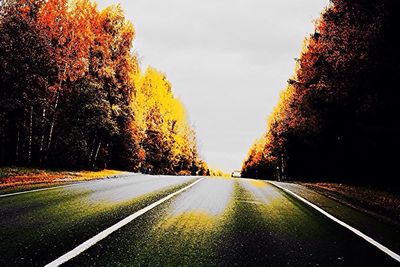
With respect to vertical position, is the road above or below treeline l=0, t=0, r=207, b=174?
below

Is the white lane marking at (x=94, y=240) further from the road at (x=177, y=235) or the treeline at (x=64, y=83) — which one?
the treeline at (x=64, y=83)

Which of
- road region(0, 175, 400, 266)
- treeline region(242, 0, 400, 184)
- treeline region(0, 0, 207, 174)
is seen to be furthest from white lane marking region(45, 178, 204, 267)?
treeline region(0, 0, 207, 174)

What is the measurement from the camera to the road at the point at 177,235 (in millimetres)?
4898

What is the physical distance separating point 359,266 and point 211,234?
2.35m

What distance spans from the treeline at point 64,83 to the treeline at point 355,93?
12.7 metres

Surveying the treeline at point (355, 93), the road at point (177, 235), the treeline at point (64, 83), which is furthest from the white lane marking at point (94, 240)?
the treeline at point (64, 83)

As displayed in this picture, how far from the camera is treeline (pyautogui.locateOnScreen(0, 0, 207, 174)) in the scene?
70.6 ft

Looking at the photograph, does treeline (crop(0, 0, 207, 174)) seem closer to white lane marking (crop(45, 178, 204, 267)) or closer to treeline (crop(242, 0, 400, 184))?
treeline (crop(242, 0, 400, 184))

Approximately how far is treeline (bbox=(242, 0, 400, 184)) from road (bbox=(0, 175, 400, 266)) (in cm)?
799

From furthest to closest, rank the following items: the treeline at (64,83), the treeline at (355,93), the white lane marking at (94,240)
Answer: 1. the treeline at (64,83)
2. the treeline at (355,93)
3. the white lane marking at (94,240)

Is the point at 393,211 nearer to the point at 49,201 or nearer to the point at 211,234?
the point at 211,234

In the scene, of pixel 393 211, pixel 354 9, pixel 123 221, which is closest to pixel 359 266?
pixel 123 221

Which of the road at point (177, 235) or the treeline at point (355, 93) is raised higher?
the treeline at point (355, 93)

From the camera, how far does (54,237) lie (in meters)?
5.67
